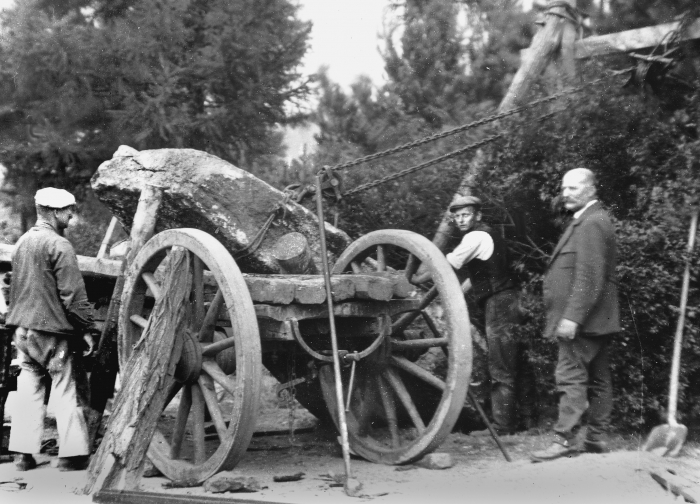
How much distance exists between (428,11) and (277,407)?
432 centimetres

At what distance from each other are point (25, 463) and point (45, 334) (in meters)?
0.86

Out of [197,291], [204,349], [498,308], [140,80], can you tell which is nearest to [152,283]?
[197,291]

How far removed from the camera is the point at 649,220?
4875mm

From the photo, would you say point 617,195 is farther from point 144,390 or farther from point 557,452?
point 144,390

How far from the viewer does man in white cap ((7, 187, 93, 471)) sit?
4.90 metres

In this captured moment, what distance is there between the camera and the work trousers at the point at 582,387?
433 cm

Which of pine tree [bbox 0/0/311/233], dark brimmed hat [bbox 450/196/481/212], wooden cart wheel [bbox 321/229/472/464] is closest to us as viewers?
wooden cart wheel [bbox 321/229/472/464]

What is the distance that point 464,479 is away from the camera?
13.4 ft

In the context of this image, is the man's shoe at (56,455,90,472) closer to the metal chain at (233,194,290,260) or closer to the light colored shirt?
the metal chain at (233,194,290,260)

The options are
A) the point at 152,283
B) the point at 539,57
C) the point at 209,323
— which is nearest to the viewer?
the point at 209,323

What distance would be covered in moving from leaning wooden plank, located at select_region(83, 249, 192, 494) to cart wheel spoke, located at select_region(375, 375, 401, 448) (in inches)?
50.7

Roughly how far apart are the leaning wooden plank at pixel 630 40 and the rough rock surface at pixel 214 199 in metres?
2.54

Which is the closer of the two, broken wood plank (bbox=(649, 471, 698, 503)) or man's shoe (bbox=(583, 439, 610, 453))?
broken wood plank (bbox=(649, 471, 698, 503))

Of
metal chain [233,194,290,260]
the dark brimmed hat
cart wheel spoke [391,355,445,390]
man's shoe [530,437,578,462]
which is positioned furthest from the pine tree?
man's shoe [530,437,578,462]
